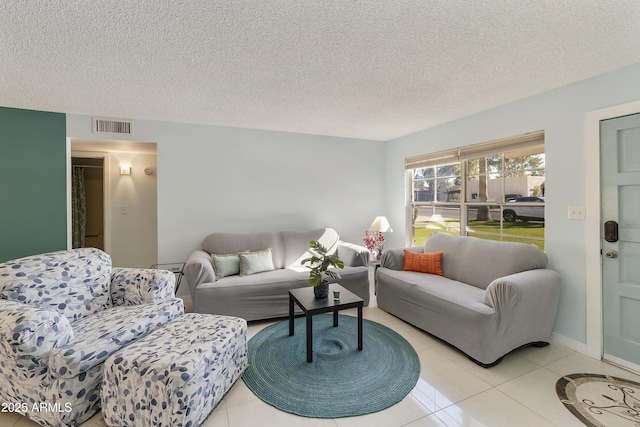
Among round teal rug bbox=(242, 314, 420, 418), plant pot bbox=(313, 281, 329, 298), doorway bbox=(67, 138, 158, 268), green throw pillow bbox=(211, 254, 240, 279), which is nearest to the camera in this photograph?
round teal rug bbox=(242, 314, 420, 418)

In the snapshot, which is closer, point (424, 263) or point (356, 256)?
point (424, 263)

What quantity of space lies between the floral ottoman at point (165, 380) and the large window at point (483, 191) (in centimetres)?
312

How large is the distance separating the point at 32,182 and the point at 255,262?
8.51ft

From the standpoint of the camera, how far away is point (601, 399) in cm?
181

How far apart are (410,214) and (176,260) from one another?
11.3ft

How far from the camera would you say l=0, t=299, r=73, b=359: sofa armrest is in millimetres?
1485

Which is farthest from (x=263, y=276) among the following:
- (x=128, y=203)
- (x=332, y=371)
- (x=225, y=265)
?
(x=128, y=203)

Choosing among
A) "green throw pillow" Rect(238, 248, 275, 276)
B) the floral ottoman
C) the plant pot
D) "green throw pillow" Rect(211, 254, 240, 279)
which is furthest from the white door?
"green throw pillow" Rect(211, 254, 240, 279)

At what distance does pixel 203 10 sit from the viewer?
4.99ft

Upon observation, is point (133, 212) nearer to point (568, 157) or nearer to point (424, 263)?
point (424, 263)

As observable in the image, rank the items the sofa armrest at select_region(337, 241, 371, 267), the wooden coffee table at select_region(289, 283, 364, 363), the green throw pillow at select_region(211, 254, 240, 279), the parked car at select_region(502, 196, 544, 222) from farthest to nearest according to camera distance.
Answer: the sofa armrest at select_region(337, 241, 371, 267)
the green throw pillow at select_region(211, 254, 240, 279)
the parked car at select_region(502, 196, 544, 222)
the wooden coffee table at select_region(289, 283, 364, 363)

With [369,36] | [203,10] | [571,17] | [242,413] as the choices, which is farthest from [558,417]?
[203,10]

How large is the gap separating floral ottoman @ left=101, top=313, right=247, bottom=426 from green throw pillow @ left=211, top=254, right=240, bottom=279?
1.35m

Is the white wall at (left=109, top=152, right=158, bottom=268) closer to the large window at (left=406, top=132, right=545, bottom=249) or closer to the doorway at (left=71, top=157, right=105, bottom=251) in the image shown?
the doorway at (left=71, top=157, right=105, bottom=251)
